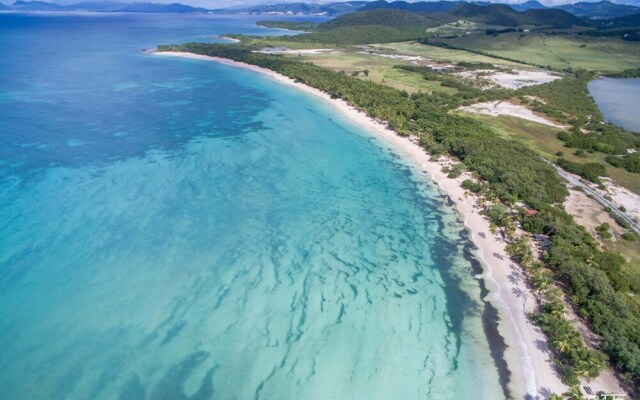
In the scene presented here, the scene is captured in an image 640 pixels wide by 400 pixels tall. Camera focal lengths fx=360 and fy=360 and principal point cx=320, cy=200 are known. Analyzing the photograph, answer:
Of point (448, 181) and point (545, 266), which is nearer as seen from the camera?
point (545, 266)

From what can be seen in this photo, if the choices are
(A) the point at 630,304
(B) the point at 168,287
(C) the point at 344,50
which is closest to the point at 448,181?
(A) the point at 630,304

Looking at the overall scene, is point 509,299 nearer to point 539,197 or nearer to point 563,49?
point 539,197

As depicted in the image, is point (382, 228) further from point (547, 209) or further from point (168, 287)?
point (168, 287)

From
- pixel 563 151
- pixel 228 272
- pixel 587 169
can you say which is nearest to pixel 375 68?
pixel 563 151

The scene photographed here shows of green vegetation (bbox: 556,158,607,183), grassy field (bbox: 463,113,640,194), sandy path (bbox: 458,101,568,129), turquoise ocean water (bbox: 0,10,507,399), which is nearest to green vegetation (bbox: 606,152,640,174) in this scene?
grassy field (bbox: 463,113,640,194)

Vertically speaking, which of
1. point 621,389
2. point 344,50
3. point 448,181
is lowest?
point 621,389

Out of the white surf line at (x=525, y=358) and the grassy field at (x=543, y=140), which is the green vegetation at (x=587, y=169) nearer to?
the grassy field at (x=543, y=140)

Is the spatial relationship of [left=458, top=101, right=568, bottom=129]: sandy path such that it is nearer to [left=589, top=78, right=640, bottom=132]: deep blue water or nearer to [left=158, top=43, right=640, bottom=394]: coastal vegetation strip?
[left=158, top=43, right=640, bottom=394]: coastal vegetation strip
